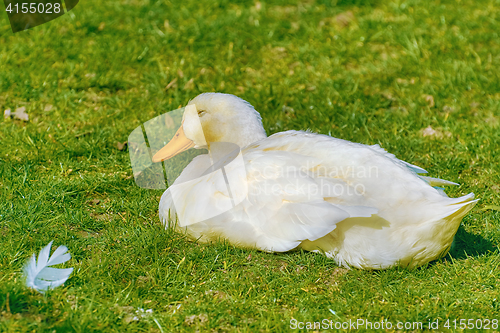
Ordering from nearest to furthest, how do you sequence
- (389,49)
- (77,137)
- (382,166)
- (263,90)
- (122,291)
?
(122,291)
(382,166)
(77,137)
(263,90)
(389,49)

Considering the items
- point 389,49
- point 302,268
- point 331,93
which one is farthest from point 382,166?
point 389,49

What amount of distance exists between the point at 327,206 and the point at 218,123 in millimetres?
1341

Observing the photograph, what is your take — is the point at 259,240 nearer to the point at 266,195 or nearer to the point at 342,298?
the point at 266,195

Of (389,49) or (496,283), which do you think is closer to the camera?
(496,283)

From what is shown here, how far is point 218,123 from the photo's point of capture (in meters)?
4.09

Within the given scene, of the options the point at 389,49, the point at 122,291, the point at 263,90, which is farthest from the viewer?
the point at 389,49

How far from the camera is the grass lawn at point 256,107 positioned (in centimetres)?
304

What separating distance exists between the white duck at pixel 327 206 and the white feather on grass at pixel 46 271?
0.78 metres

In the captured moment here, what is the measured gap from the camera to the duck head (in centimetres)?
404

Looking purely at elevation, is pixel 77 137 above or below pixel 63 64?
below

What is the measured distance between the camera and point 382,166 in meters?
3.27

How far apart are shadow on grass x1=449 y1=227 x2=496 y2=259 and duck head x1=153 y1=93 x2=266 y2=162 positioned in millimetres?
1610

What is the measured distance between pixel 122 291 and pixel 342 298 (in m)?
1.31

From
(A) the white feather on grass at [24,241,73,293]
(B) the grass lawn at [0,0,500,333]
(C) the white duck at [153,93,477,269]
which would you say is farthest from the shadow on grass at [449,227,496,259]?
(A) the white feather on grass at [24,241,73,293]
